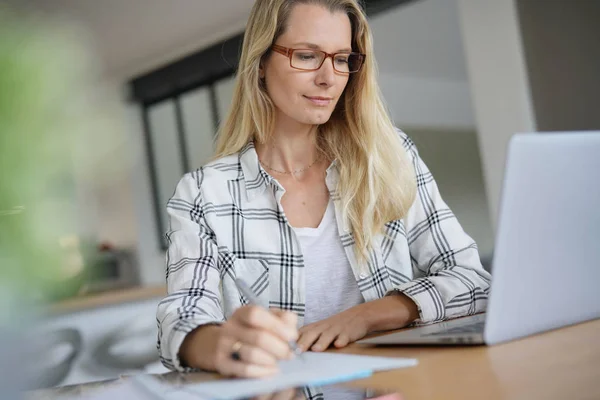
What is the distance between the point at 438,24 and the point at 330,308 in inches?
213

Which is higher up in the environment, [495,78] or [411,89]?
[411,89]

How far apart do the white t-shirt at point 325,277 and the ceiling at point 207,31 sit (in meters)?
4.75

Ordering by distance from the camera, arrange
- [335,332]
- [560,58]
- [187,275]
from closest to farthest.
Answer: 1. [335,332]
2. [187,275]
3. [560,58]

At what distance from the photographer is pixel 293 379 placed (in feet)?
2.53

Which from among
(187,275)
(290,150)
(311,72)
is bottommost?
(187,275)

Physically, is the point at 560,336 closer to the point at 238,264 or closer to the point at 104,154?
the point at 238,264

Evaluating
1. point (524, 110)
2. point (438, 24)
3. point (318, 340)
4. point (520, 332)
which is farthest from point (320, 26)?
point (438, 24)

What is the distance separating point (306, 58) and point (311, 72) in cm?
4

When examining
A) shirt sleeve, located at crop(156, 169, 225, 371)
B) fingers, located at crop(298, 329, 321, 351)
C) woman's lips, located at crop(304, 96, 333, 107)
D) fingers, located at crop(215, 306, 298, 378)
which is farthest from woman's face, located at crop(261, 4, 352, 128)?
Answer: fingers, located at crop(215, 306, 298, 378)

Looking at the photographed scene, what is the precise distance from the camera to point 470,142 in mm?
7504

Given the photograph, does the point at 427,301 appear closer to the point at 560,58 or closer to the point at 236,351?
the point at 236,351

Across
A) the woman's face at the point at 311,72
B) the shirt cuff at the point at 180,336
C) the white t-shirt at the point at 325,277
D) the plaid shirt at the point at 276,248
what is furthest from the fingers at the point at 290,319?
the woman's face at the point at 311,72

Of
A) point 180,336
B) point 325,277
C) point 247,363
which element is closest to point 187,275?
point 180,336

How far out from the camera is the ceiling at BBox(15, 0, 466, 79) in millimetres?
6328
